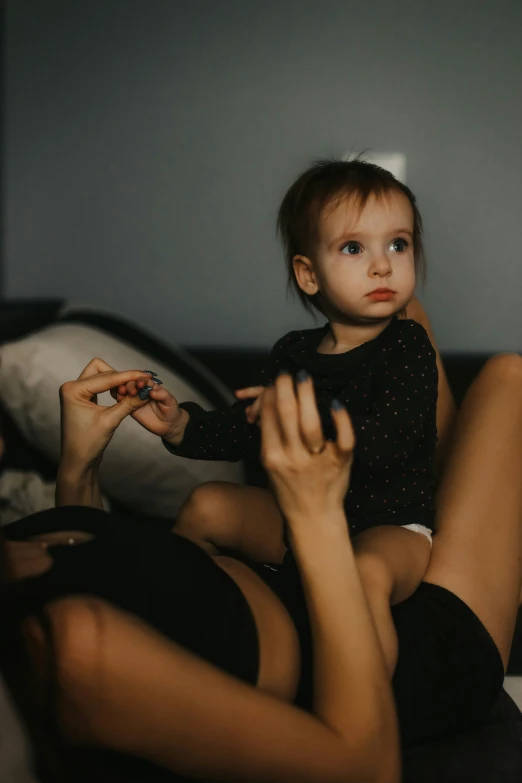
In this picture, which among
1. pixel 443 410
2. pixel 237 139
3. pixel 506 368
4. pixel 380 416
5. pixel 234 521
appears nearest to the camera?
pixel 380 416

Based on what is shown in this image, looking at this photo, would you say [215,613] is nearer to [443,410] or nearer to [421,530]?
[421,530]

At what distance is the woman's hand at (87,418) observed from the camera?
0.84m

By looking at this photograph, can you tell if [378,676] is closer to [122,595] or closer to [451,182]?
[122,595]

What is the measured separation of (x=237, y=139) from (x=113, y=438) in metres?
1.02

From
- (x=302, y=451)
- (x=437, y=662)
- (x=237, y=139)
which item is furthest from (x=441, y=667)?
(x=237, y=139)

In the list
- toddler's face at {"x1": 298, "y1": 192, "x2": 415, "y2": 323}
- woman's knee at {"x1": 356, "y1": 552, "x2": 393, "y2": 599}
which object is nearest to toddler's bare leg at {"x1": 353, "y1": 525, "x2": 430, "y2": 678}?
woman's knee at {"x1": 356, "y1": 552, "x2": 393, "y2": 599}

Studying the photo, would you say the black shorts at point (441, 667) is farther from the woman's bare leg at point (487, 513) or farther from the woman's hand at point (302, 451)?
the woman's hand at point (302, 451)

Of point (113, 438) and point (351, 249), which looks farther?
point (113, 438)

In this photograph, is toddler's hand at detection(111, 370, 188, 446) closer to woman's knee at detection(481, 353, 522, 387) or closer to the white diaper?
the white diaper

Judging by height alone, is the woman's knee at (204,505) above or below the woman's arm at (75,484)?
below

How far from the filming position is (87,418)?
2.79ft

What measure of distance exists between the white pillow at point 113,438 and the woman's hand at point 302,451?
672 mm

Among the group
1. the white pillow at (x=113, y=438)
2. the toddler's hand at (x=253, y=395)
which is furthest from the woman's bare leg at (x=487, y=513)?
the white pillow at (x=113, y=438)

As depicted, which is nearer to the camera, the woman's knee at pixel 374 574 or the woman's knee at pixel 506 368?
the woman's knee at pixel 374 574
